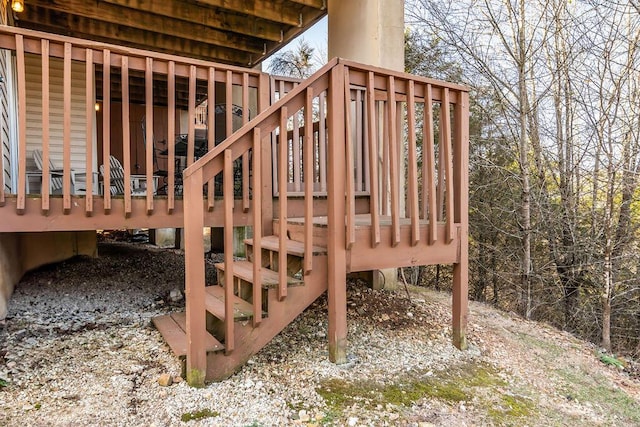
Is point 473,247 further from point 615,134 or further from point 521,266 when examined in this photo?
point 615,134

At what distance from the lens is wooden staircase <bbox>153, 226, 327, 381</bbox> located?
7.36 feet

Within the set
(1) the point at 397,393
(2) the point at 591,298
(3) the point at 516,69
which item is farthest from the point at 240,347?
(3) the point at 516,69

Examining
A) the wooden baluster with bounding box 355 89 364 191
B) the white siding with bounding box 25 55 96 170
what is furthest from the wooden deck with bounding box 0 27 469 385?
the white siding with bounding box 25 55 96 170

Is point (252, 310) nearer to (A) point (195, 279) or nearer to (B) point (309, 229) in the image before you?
(A) point (195, 279)

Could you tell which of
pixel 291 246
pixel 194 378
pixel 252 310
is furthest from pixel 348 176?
pixel 194 378

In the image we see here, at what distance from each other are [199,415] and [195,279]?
25.8 inches

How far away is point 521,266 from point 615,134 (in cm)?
194

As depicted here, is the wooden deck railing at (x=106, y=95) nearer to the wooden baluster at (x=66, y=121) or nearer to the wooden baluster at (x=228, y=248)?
the wooden baluster at (x=66, y=121)

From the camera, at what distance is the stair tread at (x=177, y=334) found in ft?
7.38

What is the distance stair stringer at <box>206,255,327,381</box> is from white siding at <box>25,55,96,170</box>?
13.8 feet

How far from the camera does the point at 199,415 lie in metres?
1.91

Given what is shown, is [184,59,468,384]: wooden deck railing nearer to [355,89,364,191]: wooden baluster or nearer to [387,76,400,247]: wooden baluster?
[387,76,400,247]: wooden baluster

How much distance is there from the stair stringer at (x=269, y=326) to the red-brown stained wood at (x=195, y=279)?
8 centimetres

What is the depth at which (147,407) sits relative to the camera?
196 centimetres
